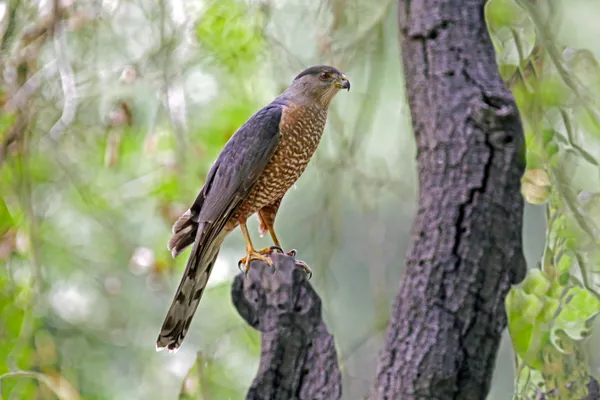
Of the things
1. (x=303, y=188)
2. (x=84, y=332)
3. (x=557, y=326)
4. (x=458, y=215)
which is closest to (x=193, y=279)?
(x=458, y=215)

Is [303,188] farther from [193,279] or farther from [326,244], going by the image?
[193,279]

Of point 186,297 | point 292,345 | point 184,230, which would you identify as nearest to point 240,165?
point 184,230

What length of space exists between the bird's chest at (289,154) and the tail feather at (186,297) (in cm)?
31

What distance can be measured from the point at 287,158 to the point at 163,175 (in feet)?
4.18

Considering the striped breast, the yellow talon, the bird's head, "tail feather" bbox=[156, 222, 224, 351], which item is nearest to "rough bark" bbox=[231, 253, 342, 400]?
the yellow talon

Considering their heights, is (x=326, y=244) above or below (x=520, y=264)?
below

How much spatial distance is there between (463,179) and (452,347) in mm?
520

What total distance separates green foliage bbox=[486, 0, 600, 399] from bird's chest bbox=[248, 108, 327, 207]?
34.5 inches

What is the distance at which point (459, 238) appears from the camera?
7.88 ft

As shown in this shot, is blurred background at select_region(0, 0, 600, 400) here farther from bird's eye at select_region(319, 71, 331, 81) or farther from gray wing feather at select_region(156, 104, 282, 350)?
gray wing feather at select_region(156, 104, 282, 350)

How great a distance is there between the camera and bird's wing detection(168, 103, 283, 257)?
10.5ft

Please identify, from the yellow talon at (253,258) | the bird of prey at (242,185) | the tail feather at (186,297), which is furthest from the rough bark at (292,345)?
the tail feather at (186,297)

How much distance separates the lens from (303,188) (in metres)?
4.88

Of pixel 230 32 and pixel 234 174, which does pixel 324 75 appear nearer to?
pixel 234 174
